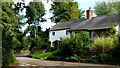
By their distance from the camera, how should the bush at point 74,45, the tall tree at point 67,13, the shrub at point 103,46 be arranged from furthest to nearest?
the tall tree at point 67,13
the bush at point 74,45
the shrub at point 103,46

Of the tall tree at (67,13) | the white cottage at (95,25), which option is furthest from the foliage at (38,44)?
the tall tree at (67,13)

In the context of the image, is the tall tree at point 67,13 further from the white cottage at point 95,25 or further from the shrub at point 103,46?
the shrub at point 103,46

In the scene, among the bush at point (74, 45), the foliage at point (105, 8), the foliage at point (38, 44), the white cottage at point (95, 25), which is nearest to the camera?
the bush at point (74, 45)

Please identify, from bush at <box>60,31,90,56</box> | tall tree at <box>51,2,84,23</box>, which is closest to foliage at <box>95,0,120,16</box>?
tall tree at <box>51,2,84,23</box>

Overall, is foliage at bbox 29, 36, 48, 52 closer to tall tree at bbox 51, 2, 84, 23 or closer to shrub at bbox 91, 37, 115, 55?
tall tree at bbox 51, 2, 84, 23

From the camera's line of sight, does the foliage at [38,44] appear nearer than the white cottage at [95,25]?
No

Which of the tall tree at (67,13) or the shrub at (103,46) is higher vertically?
the tall tree at (67,13)

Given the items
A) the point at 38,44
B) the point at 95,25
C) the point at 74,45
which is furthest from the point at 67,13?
the point at 74,45

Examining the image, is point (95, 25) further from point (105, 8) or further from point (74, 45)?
point (105, 8)

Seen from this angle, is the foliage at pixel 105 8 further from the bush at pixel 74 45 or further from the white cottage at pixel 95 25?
the bush at pixel 74 45

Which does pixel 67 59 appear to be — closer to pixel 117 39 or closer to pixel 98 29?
pixel 117 39

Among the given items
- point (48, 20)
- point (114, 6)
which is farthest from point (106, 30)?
point (48, 20)

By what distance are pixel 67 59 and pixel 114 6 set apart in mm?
18681

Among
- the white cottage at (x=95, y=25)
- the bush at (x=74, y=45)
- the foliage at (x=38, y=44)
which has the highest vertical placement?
the white cottage at (x=95, y=25)
